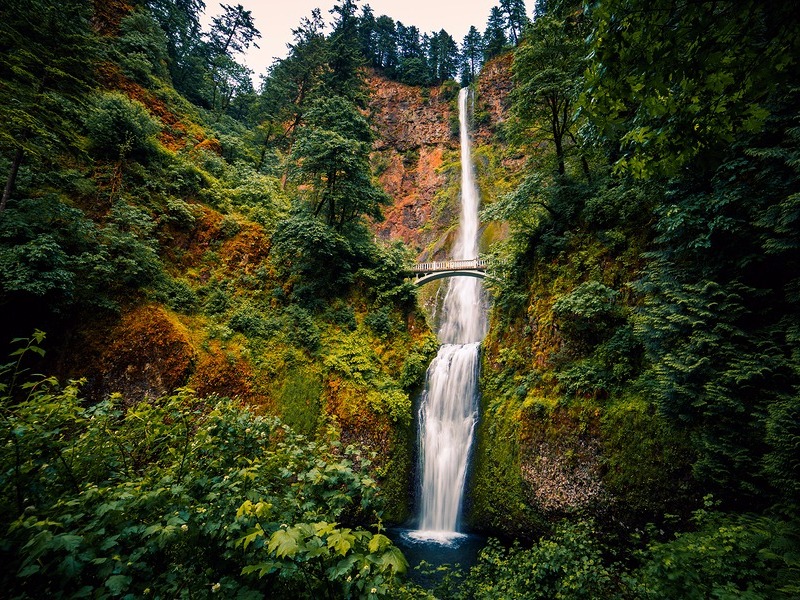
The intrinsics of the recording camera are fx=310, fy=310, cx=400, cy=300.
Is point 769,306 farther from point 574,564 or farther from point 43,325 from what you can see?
point 43,325

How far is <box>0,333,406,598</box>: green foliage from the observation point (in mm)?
1617

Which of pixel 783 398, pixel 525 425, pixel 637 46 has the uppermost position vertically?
pixel 637 46

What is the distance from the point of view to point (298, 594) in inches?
80.5

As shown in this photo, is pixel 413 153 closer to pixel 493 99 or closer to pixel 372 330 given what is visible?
pixel 493 99

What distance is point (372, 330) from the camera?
13.0 m

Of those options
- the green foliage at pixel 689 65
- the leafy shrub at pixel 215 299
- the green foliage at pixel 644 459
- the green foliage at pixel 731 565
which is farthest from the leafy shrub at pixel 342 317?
the green foliage at pixel 689 65

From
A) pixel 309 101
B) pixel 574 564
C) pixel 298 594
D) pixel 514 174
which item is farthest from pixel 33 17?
pixel 514 174

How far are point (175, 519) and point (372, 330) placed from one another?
1105cm

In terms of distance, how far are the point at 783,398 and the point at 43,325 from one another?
1463cm

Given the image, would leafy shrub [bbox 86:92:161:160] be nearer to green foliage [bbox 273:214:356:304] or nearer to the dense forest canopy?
the dense forest canopy

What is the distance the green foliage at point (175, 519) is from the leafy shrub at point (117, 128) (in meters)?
11.6

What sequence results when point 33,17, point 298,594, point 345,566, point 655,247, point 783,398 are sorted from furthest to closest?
1. point 655,247
2. point 33,17
3. point 783,398
4. point 298,594
5. point 345,566

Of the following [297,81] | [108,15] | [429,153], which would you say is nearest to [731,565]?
[297,81]

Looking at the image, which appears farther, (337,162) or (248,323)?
(337,162)
